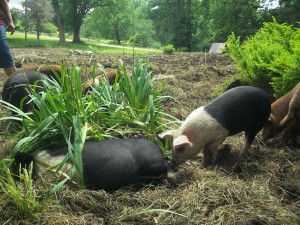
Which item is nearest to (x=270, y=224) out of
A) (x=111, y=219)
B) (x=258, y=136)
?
(x=111, y=219)

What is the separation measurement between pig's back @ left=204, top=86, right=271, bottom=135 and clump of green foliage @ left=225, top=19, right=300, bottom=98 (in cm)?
90

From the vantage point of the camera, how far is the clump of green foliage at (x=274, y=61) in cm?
457

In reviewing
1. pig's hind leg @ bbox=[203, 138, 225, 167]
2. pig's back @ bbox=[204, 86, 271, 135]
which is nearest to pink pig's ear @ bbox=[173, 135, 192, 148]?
pig's hind leg @ bbox=[203, 138, 225, 167]

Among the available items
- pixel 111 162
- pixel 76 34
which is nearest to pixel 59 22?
pixel 76 34

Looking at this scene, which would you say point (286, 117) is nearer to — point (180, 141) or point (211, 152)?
point (211, 152)

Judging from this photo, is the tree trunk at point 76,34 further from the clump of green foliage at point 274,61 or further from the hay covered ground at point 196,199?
the hay covered ground at point 196,199

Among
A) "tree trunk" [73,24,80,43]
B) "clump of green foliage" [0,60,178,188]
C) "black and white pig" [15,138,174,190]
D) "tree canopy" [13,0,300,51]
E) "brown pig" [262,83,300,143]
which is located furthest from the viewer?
"tree trunk" [73,24,80,43]

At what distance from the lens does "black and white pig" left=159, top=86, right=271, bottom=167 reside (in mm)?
3490

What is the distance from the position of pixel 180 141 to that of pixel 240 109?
0.81m

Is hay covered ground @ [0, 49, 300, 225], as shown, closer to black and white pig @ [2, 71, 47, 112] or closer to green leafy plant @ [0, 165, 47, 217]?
green leafy plant @ [0, 165, 47, 217]

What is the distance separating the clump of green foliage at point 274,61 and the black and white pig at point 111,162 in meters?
2.40

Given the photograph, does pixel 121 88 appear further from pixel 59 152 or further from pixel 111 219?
pixel 111 219

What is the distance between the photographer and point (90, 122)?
11.4 ft

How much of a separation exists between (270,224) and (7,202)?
1811 mm
